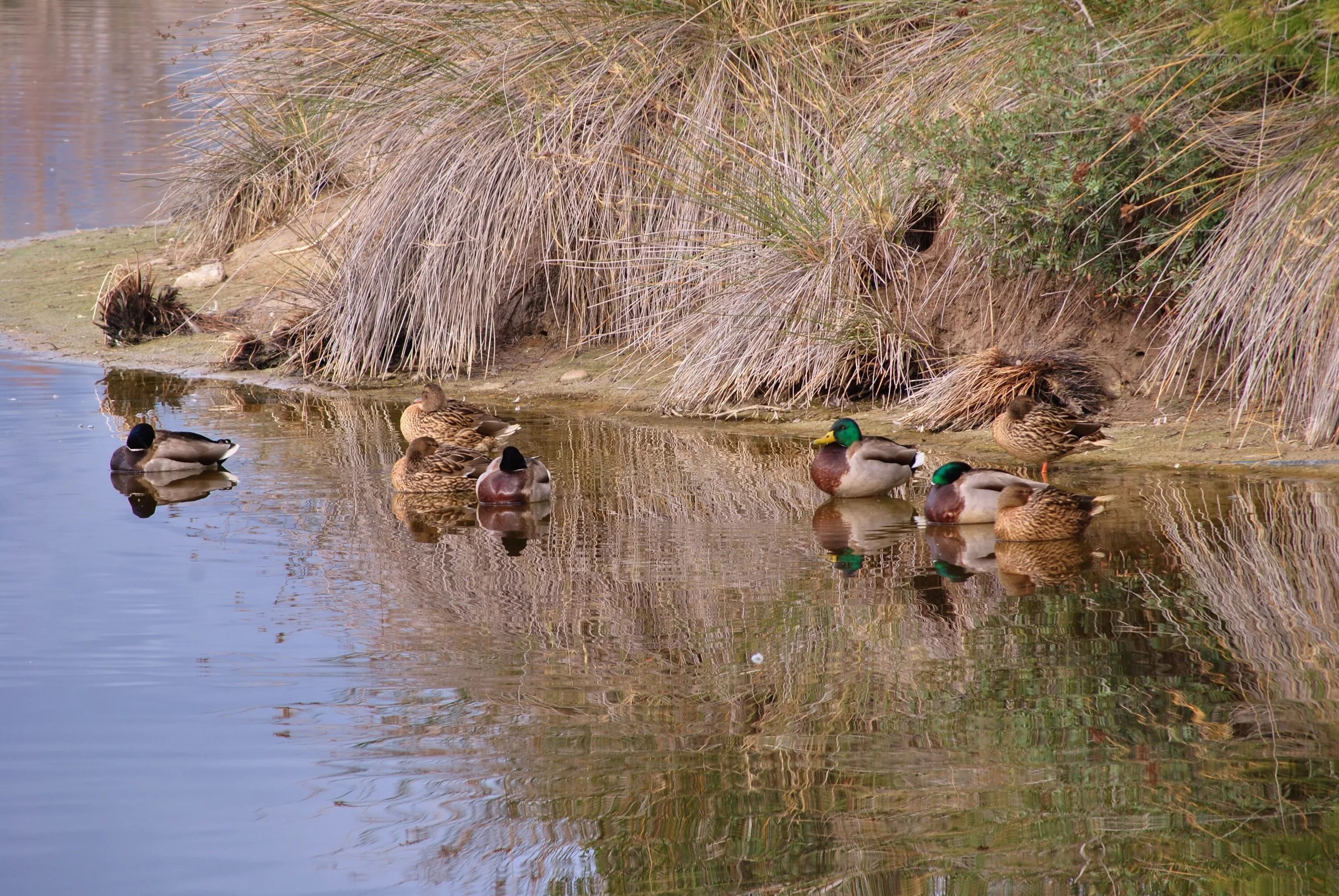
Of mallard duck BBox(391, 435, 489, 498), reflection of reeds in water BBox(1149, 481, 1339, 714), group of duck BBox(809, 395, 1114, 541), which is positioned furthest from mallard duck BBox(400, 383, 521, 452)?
reflection of reeds in water BBox(1149, 481, 1339, 714)

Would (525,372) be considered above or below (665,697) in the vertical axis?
above

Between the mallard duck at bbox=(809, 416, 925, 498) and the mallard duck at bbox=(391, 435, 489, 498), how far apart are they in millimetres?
1906

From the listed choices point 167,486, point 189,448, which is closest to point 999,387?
point 189,448

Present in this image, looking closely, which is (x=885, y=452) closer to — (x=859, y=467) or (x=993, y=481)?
(x=859, y=467)

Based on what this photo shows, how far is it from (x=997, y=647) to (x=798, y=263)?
4784mm

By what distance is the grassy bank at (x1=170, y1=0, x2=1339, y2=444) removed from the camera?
7574mm

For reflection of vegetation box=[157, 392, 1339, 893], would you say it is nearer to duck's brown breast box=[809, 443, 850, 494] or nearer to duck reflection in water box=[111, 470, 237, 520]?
duck's brown breast box=[809, 443, 850, 494]

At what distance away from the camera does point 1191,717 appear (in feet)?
13.9

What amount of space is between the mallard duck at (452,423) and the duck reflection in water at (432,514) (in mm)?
678

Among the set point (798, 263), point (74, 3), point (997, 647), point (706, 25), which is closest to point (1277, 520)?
point (997, 647)

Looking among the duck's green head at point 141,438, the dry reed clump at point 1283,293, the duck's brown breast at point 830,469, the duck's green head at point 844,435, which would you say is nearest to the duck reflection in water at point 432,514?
the duck's green head at point 141,438

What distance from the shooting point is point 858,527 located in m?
6.85

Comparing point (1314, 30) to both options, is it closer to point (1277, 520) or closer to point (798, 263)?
point (1277, 520)

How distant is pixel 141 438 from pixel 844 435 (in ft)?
13.2
